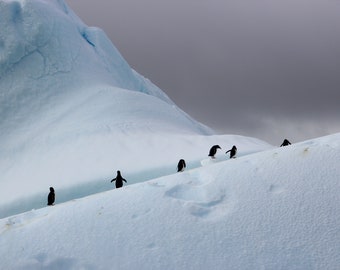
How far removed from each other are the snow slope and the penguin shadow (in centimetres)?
1

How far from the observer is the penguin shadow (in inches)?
202

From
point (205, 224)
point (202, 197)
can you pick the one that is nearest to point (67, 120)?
point (202, 197)

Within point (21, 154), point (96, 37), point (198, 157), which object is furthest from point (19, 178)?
point (96, 37)

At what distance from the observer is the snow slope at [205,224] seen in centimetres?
454

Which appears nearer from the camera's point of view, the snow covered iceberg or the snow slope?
the snow slope

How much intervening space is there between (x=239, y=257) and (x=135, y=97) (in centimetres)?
2086

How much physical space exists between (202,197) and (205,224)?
52 centimetres

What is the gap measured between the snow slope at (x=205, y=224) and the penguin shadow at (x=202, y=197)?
1 centimetres

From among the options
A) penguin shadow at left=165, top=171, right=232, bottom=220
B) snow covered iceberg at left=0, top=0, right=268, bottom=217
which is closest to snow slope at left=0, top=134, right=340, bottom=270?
penguin shadow at left=165, top=171, right=232, bottom=220

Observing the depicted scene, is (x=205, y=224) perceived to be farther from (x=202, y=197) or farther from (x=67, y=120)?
(x=67, y=120)

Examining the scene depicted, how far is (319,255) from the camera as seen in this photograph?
4.38 m

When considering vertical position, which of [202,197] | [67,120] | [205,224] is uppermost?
[67,120]

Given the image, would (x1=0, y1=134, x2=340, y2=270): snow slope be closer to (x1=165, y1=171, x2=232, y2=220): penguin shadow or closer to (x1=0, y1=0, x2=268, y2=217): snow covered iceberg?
(x1=165, y1=171, x2=232, y2=220): penguin shadow

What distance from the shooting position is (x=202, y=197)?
17.8ft
